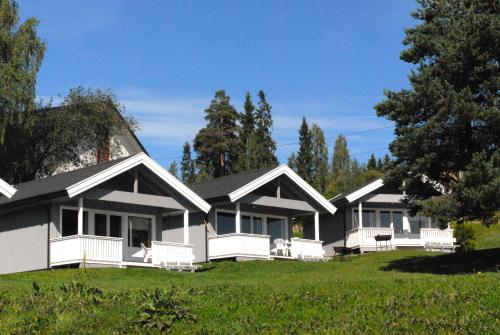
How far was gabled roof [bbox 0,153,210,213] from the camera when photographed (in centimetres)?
2802

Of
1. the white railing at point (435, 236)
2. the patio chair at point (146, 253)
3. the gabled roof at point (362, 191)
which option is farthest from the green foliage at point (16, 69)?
the white railing at point (435, 236)

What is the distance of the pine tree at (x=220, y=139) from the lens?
73.0 m

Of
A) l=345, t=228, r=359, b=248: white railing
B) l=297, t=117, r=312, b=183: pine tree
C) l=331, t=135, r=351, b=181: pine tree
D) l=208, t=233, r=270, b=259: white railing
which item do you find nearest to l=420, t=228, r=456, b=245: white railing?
l=345, t=228, r=359, b=248: white railing

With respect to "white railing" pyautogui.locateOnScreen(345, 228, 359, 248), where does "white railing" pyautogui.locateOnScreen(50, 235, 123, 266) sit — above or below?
below

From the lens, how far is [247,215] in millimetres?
36344

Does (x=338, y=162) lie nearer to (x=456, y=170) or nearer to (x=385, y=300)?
(x=456, y=170)

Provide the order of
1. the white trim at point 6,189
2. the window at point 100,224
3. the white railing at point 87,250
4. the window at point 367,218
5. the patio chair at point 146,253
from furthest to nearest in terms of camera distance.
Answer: the window at point 367,218, the patio chair at point 146,253, the window at point 100,224, the white railing at point 87,250, the white trim at point 6,189

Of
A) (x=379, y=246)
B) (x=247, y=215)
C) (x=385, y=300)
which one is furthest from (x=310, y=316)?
(x=379, y=246)

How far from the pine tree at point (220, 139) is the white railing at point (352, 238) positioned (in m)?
32.3

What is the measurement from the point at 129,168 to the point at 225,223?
22.8ft

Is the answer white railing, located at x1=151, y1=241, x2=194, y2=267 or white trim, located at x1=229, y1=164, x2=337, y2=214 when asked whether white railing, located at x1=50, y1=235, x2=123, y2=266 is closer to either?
white railing, located at x1=151, y1=241, x2=194, y2=267

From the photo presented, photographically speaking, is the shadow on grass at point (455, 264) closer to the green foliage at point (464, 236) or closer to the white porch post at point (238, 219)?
the white porch post at point (238, 219)

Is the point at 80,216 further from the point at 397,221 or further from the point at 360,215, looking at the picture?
the point at 397,221

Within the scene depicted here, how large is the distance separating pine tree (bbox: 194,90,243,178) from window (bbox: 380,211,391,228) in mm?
31612
